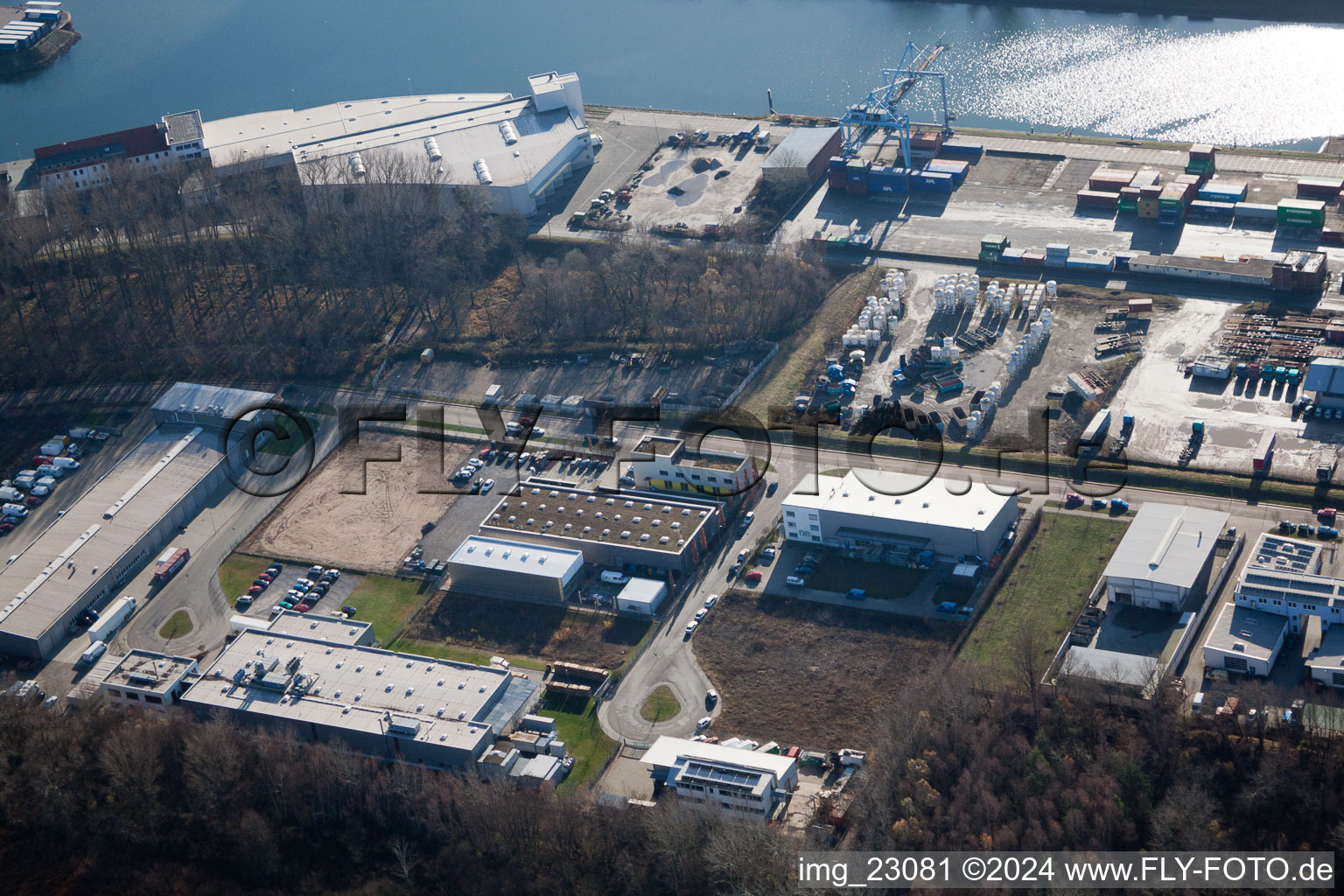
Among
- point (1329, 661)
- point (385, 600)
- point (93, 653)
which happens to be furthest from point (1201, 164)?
point (93, 653)

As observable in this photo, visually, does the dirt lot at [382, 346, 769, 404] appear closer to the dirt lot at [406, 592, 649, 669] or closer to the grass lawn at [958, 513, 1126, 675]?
the dirt lot at [406, 592, 649, 669]

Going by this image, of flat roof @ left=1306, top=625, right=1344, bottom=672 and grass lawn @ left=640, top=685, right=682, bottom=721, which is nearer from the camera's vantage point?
flat roof @ left=1306, top=625, right=1344, bottom=672

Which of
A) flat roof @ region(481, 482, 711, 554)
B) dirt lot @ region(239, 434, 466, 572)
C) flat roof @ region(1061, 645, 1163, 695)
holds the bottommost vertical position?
dirt lot @ region(239, 434, 466, 572)

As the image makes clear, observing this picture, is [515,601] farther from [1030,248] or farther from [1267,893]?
[1030,248]

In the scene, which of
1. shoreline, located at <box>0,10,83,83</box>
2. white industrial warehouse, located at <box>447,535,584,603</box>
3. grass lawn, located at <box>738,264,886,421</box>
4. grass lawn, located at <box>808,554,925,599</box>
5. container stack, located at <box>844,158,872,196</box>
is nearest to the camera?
grass lawn, located at <box>808,554,925,599</box>

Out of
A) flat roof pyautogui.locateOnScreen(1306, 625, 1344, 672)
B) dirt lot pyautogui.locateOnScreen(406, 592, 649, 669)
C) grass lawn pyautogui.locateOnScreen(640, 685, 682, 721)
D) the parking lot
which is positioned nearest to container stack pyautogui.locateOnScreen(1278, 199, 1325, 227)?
flat roof pyautogui.locateOnScreen(1306, 625, 1344, 672)

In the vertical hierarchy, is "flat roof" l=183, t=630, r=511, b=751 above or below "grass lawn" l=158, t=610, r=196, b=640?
above

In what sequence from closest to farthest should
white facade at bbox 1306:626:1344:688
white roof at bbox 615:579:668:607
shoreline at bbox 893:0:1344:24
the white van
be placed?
white facade at bbox 1306:626:1344:688, white roof at bbox 615:579:668:607, the white van, shoreline at bbox 893:0:1344:24

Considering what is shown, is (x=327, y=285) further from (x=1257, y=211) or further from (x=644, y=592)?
(x=1257, y=211)

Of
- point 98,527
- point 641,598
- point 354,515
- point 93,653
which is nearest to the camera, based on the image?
point 641,598
